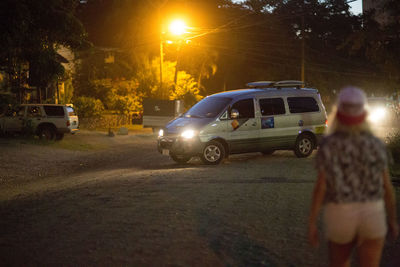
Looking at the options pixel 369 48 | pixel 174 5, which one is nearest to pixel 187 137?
pixel 369 48

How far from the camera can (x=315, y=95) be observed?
16656 mm

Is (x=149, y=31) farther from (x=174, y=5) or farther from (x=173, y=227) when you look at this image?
(x=173, y=227)

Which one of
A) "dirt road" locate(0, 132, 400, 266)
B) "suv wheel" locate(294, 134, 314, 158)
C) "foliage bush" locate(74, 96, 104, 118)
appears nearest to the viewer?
"dirt road" locate(0, 132, 400, 266)

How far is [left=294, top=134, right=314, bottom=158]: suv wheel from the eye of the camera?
16281mm

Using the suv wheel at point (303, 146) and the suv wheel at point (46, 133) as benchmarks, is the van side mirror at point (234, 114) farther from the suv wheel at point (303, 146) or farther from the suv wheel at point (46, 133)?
the suv wheel at point (46, 133)

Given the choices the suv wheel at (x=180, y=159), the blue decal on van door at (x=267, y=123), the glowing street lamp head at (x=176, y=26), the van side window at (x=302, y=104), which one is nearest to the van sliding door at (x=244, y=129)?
the blue decal on van door at (x=267, y=123)

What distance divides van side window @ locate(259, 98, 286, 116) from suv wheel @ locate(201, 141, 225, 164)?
69.3 inches

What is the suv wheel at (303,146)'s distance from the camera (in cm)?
1628

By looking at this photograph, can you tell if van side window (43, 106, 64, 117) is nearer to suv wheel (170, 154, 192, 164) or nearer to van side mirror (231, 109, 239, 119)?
suv wheel (170, 154, 192, 164)

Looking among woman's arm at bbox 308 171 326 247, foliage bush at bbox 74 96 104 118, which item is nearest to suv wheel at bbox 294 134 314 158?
woman's arm at bbox 308 171 326 247

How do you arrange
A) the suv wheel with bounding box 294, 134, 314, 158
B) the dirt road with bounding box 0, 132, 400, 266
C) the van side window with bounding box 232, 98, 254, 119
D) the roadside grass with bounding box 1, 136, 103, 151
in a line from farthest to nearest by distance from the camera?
the roadside grass with bounding box 1, 136, 103, 151, the suv wheel with bounding box 294, 134, 314, 158, the van side window with bounding box 232, 98, 254, 119, the dirt road with bounding box 0, 132, 400, 266

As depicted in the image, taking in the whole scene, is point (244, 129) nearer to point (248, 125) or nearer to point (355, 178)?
point (248, 125)

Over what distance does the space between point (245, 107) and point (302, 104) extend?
2095 mm

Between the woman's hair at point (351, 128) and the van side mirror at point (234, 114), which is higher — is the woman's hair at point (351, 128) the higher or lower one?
the lower one
